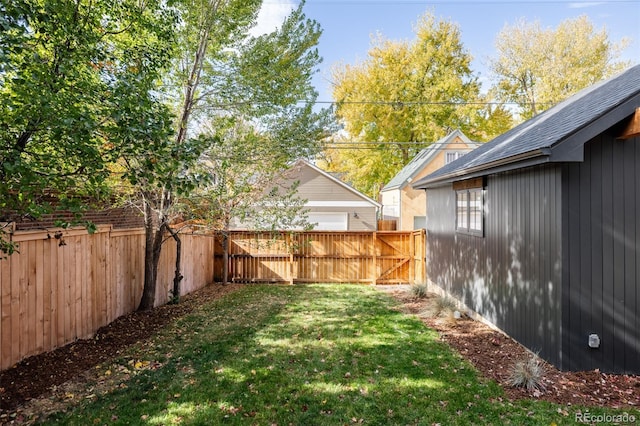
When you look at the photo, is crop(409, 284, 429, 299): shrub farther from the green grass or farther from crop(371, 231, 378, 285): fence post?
the green grass

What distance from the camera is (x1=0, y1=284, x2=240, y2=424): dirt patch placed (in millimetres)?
3512

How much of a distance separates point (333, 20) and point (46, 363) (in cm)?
1487

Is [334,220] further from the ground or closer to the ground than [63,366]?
further from the ground

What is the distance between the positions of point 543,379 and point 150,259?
6439 millimetres

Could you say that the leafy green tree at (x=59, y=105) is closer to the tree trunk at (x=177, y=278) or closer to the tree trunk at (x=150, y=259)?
the tree trunk at (x=150, y=259)

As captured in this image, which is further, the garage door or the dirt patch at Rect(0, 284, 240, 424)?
the garage door

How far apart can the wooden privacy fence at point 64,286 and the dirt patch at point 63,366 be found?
14 centimetres

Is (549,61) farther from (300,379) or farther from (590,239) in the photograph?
(300,379)

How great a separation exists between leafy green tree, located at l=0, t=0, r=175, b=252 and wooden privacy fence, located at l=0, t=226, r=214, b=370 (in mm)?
670

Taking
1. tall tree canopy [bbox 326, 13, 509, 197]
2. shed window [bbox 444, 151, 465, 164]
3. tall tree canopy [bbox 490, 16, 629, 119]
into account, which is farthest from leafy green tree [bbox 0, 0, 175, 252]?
tall tree canopy [bbox 490, 16, 629, 119]

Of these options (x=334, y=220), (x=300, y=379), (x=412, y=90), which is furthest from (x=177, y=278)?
(x=412, y=90)

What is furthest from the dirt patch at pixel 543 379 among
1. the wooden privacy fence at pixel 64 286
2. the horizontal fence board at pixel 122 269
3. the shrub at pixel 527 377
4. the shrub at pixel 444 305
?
the wooden privacy fence at pixel 64 286

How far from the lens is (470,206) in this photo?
7668 millimetres

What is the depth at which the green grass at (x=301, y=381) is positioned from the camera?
3.47 meters
